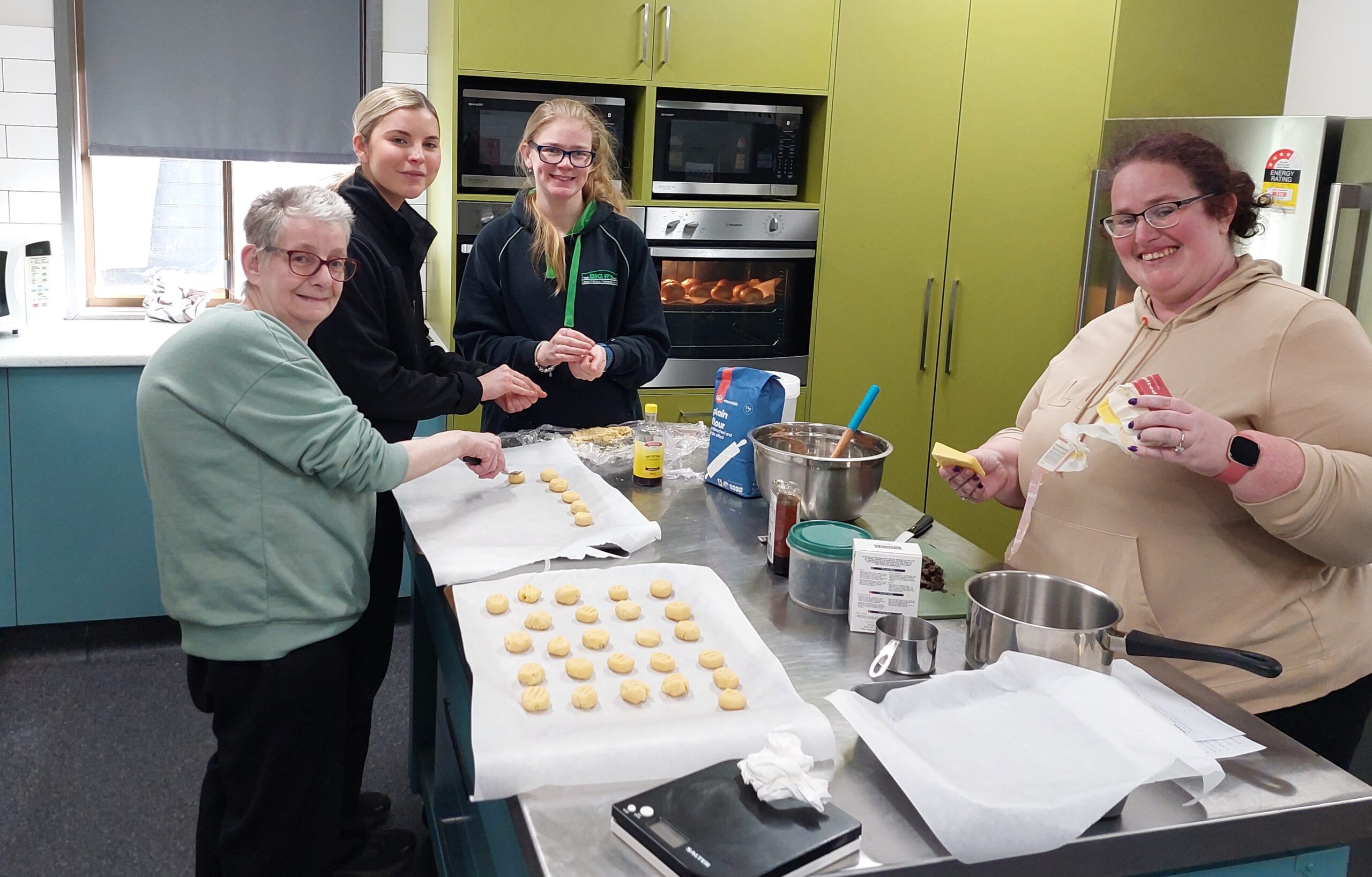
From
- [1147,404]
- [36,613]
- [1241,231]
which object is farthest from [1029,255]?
[36,613]

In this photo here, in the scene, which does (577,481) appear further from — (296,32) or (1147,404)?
(296,32)

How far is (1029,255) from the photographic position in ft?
12.6

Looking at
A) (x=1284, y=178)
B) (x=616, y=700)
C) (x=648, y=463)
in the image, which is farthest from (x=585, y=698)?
(x=1284, y=178)

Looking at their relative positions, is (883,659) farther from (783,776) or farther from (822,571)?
(783,776)

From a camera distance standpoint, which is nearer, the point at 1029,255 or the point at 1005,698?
the point at 1005,698

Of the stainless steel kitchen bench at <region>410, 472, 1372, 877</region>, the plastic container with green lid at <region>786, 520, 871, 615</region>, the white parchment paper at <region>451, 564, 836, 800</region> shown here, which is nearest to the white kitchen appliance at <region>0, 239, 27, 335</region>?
the stainless steel kitchen bench at <region>410, 472, 1372, 877</region>

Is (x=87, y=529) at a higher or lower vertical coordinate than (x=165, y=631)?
higher

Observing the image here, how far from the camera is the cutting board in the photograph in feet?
5.29

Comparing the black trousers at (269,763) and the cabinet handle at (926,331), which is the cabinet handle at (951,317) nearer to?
the cabinet handle at (926,331)

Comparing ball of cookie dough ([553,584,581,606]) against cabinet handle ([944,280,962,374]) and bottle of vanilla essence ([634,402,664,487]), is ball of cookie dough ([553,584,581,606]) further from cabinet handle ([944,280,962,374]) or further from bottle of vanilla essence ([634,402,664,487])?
cabinet handle ([944,280,962,374])

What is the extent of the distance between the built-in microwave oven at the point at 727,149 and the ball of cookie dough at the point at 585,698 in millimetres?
2601

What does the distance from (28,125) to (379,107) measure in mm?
2024

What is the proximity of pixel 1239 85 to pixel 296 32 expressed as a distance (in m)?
3.31

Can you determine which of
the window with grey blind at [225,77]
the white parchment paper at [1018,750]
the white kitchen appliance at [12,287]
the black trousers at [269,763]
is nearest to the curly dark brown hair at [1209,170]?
the white parchment paper at [1018,750]
